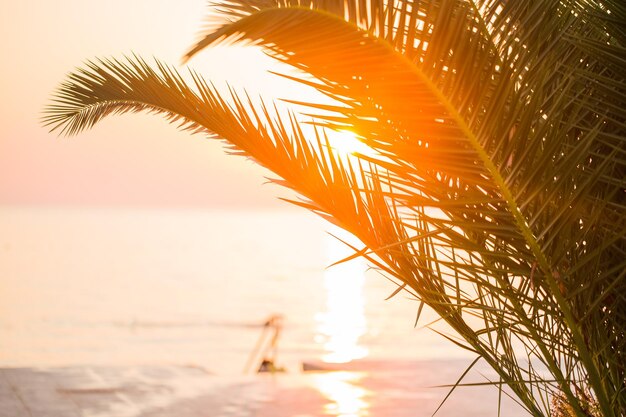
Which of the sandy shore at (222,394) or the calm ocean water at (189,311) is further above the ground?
the sandy shore at (222,394)

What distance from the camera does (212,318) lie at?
103 ft

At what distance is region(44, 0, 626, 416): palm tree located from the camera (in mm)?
2404

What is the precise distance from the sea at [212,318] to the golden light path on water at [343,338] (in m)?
0.06

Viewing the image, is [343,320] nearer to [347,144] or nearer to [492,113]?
[347,144]

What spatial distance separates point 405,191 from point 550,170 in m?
0.43

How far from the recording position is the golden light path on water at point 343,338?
20.6 ft

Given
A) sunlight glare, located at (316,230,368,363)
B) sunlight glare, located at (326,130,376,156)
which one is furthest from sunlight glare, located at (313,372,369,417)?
sunlight glare, located at (316,230,368,363)

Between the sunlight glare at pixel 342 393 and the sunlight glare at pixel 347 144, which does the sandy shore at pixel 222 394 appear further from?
the sunlight glare at pixel 347 144

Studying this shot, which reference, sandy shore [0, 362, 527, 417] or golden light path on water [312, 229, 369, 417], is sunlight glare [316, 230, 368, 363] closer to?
golden light path on water [312, 229, 369, 417]

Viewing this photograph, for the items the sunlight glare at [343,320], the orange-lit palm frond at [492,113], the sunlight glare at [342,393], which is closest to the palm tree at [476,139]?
the orange-lit palm frond at [492,113]

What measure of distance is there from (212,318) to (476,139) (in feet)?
96.9

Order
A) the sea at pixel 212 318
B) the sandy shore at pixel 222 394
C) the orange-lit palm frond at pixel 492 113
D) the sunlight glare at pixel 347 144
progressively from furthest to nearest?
the sea at pixel 212 318, the sandy shore at pixel 222 394, the sunlight glare at pixel 347 144, the orange-lit palm frond at pixel 492 113

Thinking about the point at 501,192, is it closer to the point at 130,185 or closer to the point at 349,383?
the point at 349,383

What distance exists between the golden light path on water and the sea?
6 cm
